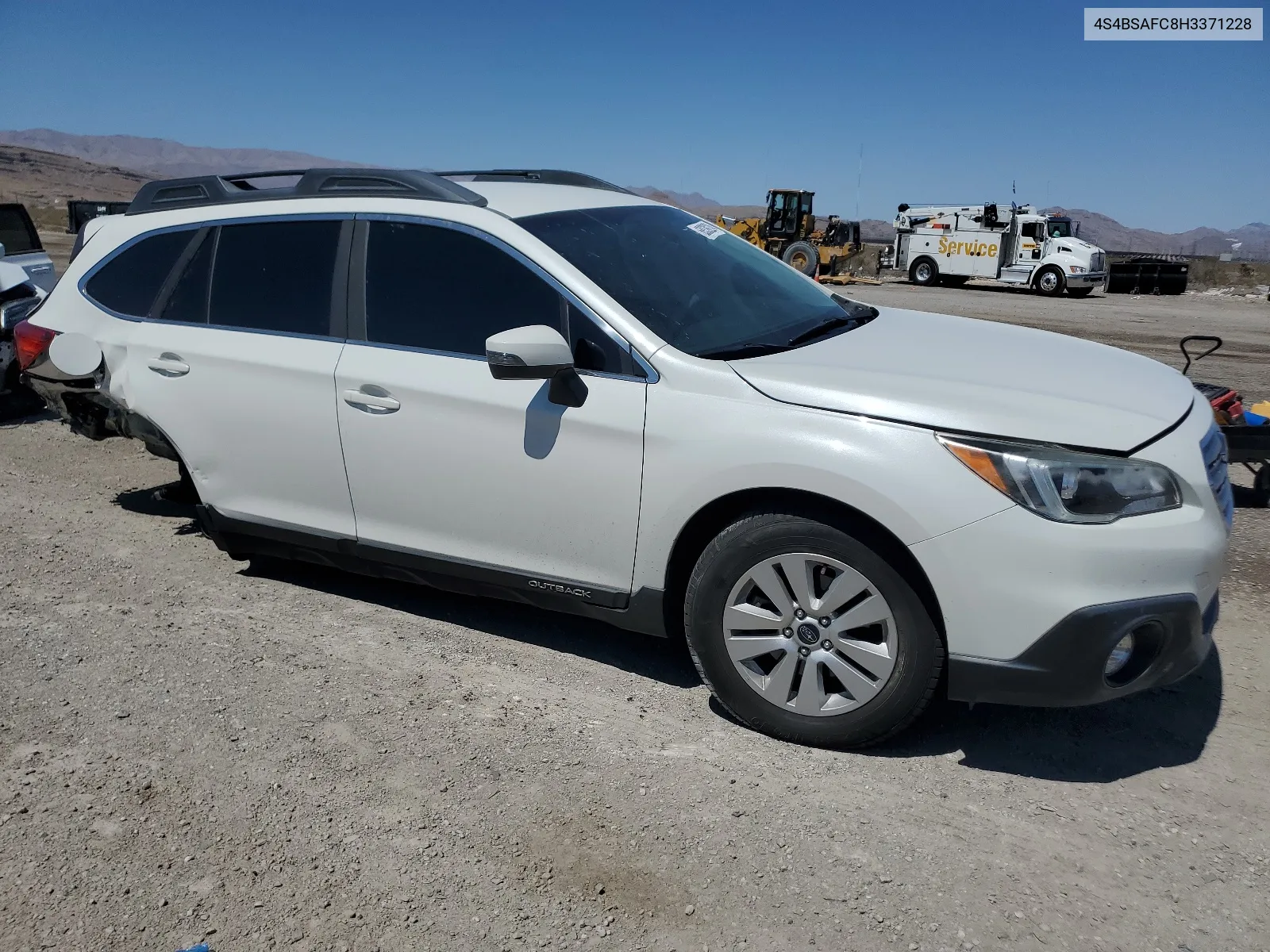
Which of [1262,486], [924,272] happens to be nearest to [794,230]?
[924,272]

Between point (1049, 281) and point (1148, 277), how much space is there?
3.45 meters

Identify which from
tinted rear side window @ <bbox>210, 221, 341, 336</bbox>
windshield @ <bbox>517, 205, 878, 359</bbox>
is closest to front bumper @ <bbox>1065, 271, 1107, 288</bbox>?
windshield @ <bbox>517, 205, 878, 359</bbox>

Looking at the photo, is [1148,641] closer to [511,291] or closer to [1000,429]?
[1000,429]

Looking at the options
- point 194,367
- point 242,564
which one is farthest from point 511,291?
point 242,564

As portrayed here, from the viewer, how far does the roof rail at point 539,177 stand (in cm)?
476

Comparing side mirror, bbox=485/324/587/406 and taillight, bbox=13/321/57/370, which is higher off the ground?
side mirror, bbox=485/324/587/406

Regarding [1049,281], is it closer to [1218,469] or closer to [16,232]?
[16,232]

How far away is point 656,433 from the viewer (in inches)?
133

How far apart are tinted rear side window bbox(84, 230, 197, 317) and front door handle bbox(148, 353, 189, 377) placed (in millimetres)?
303

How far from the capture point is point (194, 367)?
4449mm

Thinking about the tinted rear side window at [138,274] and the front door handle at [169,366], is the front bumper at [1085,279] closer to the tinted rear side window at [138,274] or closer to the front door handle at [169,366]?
the tinted rear side window at [138,274]

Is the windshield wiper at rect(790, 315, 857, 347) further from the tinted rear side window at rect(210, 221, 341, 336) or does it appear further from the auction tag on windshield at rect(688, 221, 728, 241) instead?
the tinted rear side window at rect(210, 221, 341, 336)

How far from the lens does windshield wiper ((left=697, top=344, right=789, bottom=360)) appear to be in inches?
137

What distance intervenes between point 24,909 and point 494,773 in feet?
Answer: 4.31
